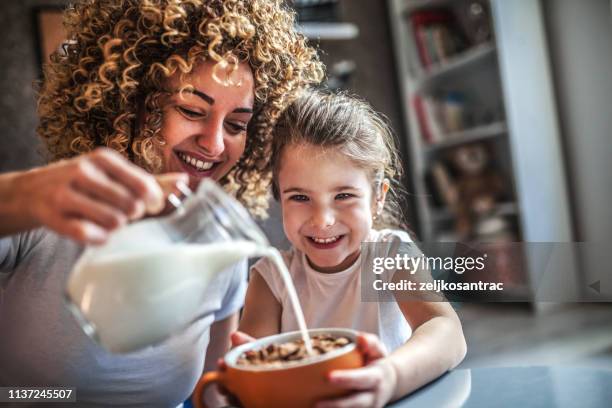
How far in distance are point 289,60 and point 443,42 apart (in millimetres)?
2441

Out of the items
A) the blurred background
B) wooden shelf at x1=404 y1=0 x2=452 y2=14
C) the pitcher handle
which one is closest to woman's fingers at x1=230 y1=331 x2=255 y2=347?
the pitcher handle

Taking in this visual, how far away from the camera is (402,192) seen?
95 centimetres

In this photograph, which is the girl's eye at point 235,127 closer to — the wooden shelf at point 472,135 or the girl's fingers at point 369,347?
the girl's fingers at point 369,347

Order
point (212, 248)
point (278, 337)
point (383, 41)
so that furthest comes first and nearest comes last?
point (383, 41)
point (278, 337)
point (212, 248)

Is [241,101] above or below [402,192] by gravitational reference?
above

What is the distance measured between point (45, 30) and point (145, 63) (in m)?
2.05

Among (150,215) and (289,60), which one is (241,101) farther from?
(150,215)

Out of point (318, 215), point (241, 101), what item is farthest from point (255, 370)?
point (241, 101)

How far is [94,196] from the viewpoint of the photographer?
1.26 ft

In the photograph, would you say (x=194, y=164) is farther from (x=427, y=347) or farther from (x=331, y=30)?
(x=331, y=30)

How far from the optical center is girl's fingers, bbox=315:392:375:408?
48 cm

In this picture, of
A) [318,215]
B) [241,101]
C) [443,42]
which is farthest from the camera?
[443,42]

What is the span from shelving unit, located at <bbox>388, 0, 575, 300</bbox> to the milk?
2577mm

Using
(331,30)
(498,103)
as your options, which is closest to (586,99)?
(498,103)
